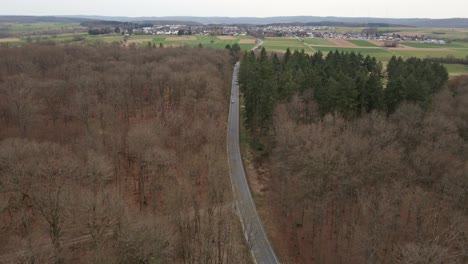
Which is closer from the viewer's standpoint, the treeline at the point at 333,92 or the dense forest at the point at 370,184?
the dense forest at the point at 370,184

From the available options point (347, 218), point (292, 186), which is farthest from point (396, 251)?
point (292, 186)

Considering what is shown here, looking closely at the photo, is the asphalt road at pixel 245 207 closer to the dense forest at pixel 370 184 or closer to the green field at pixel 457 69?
the dense forest at pixel 370 184

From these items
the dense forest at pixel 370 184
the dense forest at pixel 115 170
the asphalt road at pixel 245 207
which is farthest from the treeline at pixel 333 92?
the dense forest at pixel 115 170

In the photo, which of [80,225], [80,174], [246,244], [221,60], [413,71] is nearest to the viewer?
[80,225]

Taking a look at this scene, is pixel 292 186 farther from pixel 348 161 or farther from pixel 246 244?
pixel 246 244

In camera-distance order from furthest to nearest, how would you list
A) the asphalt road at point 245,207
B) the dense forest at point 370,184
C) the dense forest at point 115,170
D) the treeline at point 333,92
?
the treeline at point 333,92, the asphalt road at point 245,207, the dense forest at point 370,184, the dense forest at point 115,170

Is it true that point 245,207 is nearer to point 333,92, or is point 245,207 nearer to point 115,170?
point 115,170
